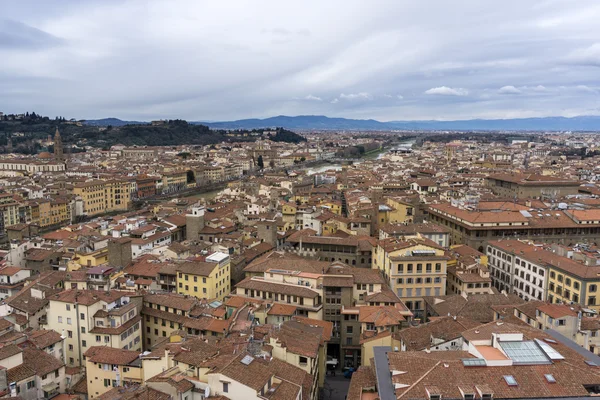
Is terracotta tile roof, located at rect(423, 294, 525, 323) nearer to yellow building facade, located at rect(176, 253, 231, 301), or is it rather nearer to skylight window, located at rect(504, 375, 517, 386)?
skylight window, located at rect(504, 375, 517, 386)

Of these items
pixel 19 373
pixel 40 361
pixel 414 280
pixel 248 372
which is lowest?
pixel 414 280

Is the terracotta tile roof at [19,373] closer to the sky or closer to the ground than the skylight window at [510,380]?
closer to the ground

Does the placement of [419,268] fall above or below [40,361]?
above

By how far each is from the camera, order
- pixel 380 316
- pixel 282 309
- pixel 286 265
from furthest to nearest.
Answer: pixel 286 265
pixel 282 309
pixel 380 316

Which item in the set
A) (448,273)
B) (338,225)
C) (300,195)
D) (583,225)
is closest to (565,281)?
(448,273)

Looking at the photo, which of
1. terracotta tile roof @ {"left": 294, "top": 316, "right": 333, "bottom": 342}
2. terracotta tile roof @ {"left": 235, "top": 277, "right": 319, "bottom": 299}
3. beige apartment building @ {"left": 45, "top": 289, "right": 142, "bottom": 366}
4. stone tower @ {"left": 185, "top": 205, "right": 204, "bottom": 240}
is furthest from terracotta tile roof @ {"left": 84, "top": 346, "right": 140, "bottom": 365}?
stone tower @ {"left": 185, "top": 205, "right": 204, "bottom": 240}

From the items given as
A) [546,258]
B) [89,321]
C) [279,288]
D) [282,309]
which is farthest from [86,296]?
[546,258]

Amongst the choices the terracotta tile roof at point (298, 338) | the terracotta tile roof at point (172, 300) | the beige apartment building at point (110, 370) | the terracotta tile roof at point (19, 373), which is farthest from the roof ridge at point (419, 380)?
the terracotta tile roof at point (172, 300)

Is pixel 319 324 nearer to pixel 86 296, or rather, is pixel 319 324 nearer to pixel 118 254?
pixel 86 296

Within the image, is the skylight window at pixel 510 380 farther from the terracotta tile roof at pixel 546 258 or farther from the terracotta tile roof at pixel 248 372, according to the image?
the terracotta tile roof at pixel 546 258

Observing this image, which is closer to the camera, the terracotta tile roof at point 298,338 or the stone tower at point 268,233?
the terracotta tile roof at point 298,338

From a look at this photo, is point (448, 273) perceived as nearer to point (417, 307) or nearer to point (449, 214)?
point (417, 307)

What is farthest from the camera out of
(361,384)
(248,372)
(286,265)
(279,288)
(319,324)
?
(286,265)
